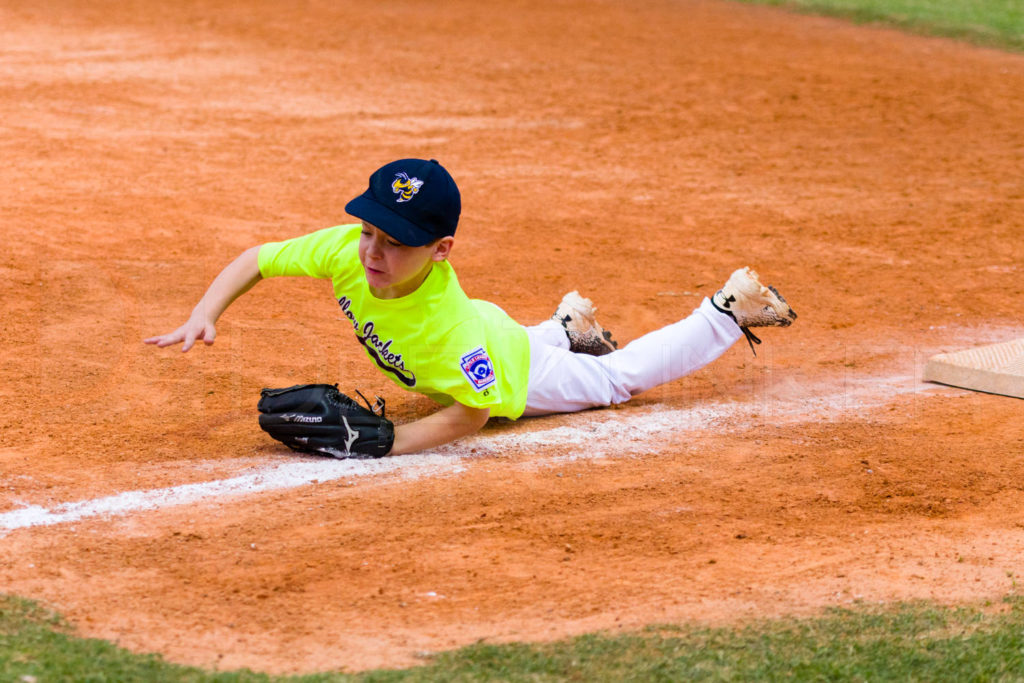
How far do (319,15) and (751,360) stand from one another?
29.3 feet

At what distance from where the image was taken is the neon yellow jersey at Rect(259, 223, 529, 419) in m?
3.91

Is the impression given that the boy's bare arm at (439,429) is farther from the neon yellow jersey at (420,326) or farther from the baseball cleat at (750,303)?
the baseball cleat at (750,303)

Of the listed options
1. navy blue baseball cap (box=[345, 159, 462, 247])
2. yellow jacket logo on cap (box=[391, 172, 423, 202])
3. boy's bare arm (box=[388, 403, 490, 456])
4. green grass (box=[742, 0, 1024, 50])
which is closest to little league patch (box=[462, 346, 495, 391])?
boy's bare arm (box=[388, 403, 490, 456])

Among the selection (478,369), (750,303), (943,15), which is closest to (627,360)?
(750,303)

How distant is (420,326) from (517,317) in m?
1.76

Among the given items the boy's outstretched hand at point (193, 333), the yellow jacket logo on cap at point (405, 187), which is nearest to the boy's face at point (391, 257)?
the yellow jacket logo on cap at point (405, 187)

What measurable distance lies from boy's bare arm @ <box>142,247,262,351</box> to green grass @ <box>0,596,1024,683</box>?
1.09 m

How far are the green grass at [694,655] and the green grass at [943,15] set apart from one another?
1041 cm

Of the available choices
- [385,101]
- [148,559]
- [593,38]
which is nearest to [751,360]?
→ [148,559]

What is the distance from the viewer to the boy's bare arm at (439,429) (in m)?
4.01

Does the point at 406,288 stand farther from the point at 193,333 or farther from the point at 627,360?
the point at 627,360

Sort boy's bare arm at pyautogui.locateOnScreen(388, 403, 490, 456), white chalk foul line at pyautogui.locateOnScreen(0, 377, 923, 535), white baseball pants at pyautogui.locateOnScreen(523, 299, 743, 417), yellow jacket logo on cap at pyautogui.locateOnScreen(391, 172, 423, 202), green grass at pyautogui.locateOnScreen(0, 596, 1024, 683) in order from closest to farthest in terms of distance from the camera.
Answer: green grass at pyautogui.locateOnScreen(0, 596, 1024, 683)
white chalk foul line at pyautogui.locateOnScreen(0, 377, 923, 535)
yellow jacket logo on cap at pyautogui.locateOnScreen(391, 172, 423, 202)
boy's bare arm at pyautogui.locateOnScreen(388, 403, 490, 456)
white baseball pants at pyautogui.locateOnScreen(523, 299, 743, 417)

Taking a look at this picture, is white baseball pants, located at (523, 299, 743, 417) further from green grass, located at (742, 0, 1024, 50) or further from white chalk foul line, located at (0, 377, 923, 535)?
green grass, located at (742, 0, 1024, 50)

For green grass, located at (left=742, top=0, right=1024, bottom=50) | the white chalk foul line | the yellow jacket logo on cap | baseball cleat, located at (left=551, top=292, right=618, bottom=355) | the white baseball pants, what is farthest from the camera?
green grass, located at (left=742, top=0, right=1024, bottom=50)
